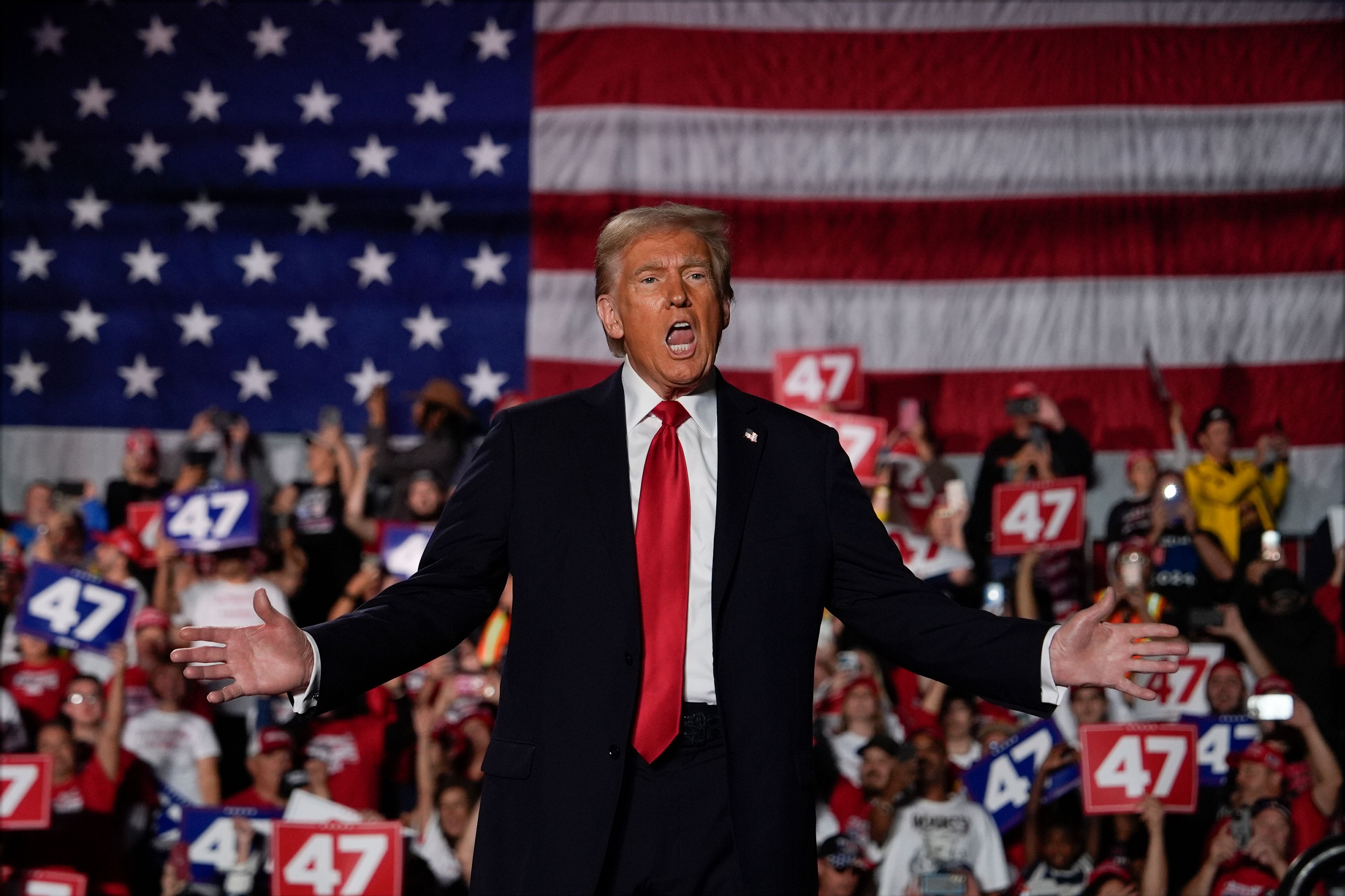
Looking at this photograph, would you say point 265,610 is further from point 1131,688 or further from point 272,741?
point 272,741

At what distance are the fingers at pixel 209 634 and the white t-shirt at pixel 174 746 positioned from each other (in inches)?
167

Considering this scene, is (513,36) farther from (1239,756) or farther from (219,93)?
(1239,756)

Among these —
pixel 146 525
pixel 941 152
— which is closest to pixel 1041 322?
pixel 941 152

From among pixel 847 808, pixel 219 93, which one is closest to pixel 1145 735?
pixel 847 808

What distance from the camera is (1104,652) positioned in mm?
1998

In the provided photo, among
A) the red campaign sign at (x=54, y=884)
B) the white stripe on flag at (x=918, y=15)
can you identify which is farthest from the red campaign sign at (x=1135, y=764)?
the white stripe on flag at (x=918, y=15)

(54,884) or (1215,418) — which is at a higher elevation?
(1215,418)

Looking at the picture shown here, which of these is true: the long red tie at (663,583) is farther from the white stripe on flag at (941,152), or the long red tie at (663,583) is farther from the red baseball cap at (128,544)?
the white stripe on flag at (941,152)

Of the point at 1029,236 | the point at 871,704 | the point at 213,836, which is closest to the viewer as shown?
the point at 213,836

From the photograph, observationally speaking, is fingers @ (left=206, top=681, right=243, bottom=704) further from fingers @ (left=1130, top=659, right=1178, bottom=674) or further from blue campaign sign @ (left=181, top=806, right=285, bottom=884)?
blue campaign sign @ (left=181, top=806, right=285, bottom=884)

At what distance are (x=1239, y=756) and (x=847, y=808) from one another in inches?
53.9

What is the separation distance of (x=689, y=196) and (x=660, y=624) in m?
7.30

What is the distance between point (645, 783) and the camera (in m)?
1.95

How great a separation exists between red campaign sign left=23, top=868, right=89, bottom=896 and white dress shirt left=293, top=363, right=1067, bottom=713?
146 inches
